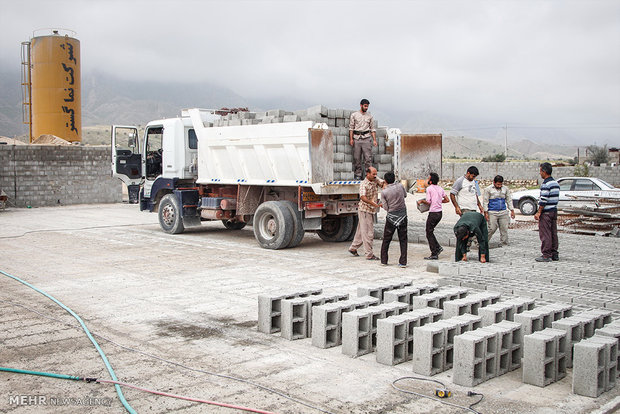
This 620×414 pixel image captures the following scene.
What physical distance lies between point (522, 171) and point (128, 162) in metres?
26.6

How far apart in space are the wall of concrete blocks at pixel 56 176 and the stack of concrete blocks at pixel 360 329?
23014 millimetres

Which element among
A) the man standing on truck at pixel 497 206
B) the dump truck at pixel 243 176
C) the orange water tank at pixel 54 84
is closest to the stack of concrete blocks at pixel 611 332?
the man standing on truck at pixel 497 206

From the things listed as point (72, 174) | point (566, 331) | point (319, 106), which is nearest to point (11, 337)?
point (566, 331)

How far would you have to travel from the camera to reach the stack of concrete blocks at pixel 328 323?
5.81 metres

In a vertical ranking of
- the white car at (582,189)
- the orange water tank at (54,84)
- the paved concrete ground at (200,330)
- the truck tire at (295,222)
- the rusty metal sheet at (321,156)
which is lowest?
the paved concrete ground at (200,330)

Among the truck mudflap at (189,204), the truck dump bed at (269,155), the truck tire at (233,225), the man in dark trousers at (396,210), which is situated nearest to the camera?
the man in dark trousers at (396,210)

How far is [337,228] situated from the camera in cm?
1406

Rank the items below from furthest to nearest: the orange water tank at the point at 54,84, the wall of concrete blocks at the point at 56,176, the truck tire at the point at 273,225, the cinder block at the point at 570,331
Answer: the orange water tank at the point at 54,84, the wall of concrete blocks at the point at 56,176, the truck tire at the point at 273,225, the cinder block at the point at 570,331

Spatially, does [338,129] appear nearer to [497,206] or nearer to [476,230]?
[497,206]

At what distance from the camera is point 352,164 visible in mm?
12586

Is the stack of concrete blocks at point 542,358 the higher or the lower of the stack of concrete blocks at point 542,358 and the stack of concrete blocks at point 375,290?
the lower

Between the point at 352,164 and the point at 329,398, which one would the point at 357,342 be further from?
the point at 352,164

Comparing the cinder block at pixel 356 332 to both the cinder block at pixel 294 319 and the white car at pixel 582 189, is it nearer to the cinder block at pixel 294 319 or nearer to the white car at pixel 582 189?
the cinder block at pixel 294 319

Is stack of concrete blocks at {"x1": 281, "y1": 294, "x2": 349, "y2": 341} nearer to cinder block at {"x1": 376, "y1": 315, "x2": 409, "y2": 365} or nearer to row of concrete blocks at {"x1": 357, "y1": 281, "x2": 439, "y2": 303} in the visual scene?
row of concrete blocks at {"x1": 357, "y1": 281, "x2": 439, "y2": 303}
